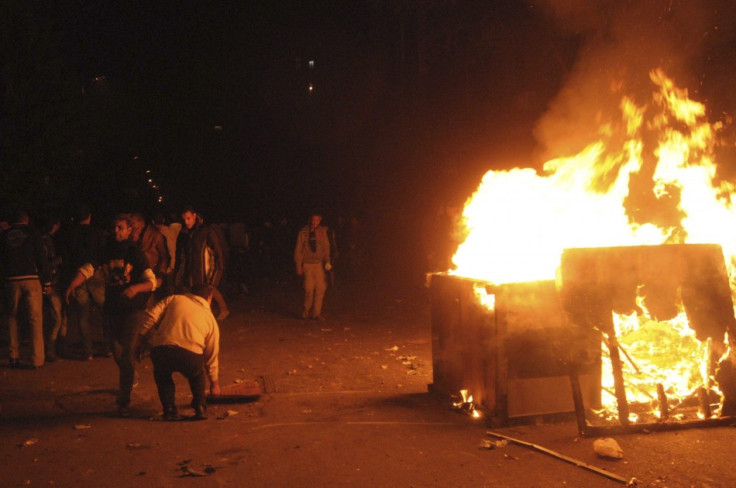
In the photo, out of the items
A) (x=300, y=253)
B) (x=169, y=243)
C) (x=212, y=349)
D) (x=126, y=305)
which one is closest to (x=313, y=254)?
(x=300, y=253)

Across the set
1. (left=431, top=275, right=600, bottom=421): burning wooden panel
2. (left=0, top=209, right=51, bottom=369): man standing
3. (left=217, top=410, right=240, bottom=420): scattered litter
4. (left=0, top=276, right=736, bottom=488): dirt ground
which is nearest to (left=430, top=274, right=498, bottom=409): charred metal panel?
(left=431, top=275, right=600, bottom=421): burning wooden panel

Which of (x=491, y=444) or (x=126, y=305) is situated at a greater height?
(x=126, y=305)

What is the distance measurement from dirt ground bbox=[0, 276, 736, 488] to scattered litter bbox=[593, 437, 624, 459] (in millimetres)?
60

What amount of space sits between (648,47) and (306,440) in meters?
8.01

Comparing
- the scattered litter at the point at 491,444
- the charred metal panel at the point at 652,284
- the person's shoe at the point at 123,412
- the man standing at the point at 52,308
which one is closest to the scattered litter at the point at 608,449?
the scattered litter at the point at 491,444

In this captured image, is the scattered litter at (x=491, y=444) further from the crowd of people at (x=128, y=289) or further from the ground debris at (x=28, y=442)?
the ground debris at (x=28, y=442)

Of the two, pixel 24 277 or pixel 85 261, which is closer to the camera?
pixel 24 277

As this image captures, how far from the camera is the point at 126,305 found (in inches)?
285

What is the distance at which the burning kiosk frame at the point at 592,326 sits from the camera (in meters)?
6.21

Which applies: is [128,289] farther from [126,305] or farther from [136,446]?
[136,446]

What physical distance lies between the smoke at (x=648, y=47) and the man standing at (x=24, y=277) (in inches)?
318

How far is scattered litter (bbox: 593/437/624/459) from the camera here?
214 inches

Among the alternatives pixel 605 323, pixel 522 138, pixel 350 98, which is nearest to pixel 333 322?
pixel 605 323

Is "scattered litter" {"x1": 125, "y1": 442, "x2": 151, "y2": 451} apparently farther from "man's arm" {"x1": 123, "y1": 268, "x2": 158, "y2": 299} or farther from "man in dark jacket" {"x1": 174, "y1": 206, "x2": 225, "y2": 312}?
"man in dark jacket" {"x1": 174, "y1": 206, "x2": 225, "y2": 312}
